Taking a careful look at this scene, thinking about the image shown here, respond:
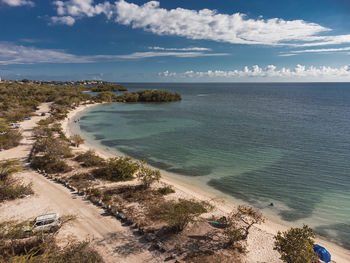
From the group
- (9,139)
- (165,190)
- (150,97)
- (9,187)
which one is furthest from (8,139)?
(150,97)

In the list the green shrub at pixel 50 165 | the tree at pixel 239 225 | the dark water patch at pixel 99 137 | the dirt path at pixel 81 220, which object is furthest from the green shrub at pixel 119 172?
the dark water patch at pixel 99 137

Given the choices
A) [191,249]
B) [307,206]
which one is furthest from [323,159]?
[191,249]

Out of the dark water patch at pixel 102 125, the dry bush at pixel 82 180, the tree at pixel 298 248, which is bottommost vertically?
the dry bush at pixel 82 180

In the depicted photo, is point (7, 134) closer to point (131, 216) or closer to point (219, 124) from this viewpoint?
point (131, 216)

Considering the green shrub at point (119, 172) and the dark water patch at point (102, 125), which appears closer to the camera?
the green shrub at point (119, 172)

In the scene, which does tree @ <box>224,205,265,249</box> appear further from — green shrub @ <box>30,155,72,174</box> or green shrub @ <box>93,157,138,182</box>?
green shrub @ <box>30,155,72,174</box>

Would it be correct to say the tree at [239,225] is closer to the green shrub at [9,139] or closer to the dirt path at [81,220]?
the dirt path at [81,220]

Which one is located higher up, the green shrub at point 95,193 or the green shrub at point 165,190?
the green shrub at point 95,193
